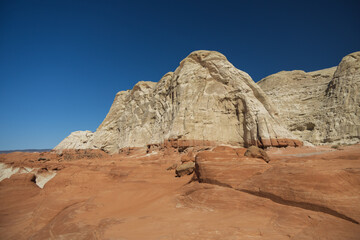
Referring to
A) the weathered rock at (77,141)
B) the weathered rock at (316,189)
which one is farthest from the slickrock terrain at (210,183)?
the weathered rock at (77,141)

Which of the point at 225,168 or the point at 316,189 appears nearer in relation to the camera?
the point at 316,189

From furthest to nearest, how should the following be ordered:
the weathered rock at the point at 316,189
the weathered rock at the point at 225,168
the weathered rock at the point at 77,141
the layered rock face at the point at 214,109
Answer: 1. the weathered rock at the point at 77,141
2. the layered rock face at the point at 214,109
3. the weathered rock at the point at 225,168
4. the weathered rock at the point at 316,189

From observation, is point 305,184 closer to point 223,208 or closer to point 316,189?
point 316,189

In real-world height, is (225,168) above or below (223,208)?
above

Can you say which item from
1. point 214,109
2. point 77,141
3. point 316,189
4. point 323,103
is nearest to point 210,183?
point 316,189

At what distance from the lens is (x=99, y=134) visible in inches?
1607

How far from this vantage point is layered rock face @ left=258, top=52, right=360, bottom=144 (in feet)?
82.7

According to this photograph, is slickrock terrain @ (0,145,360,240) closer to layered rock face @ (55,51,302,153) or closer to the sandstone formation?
the sandstone formation

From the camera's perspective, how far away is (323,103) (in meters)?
30.4

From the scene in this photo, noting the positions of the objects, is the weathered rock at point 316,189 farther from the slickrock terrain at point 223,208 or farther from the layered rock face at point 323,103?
the layered rock face at point 323,103

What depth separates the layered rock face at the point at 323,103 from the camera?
2520 cm

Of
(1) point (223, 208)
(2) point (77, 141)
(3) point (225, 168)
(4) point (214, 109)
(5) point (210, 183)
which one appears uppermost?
(4) point (214, 109)

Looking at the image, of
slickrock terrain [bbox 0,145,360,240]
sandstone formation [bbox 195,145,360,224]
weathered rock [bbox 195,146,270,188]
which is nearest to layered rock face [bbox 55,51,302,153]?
weathered rock [bbox 195,146,270,188]

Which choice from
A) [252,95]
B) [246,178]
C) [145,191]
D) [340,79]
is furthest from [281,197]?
[340,79]
